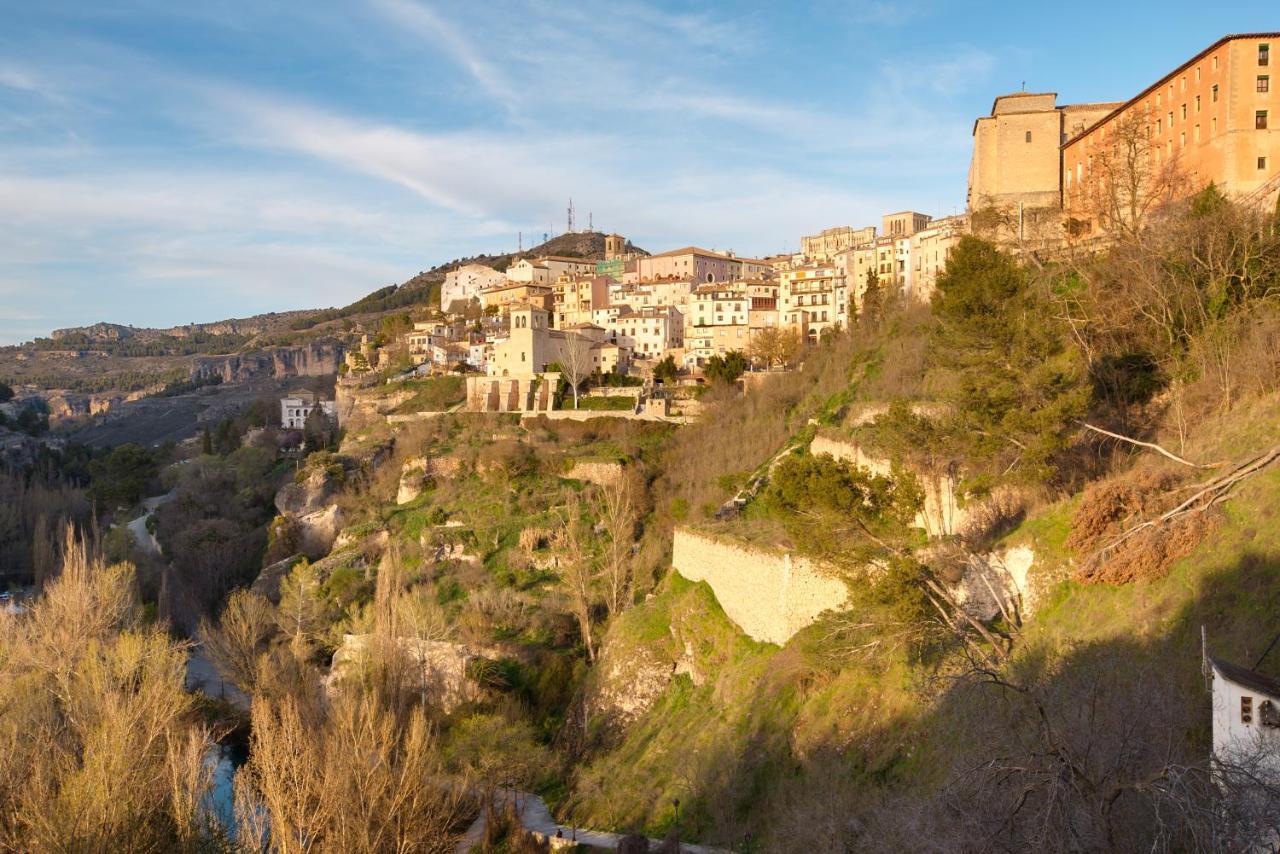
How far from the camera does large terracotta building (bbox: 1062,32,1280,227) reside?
74.7 feet

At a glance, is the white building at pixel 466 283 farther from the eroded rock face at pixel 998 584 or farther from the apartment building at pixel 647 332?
the eroded rock face at pixel 998 584

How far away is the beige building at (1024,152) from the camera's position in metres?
31.6

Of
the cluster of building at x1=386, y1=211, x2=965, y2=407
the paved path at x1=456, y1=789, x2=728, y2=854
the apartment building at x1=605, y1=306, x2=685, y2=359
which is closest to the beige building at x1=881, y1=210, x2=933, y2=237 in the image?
the cluster of building at x1=386, y1=211, x2=965, y2=407

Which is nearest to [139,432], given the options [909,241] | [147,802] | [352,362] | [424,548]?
[352,362]

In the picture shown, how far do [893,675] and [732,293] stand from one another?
138 feet

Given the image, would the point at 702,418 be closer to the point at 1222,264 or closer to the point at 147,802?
the point at 1222,264

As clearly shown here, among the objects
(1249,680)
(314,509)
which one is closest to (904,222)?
(314,509)

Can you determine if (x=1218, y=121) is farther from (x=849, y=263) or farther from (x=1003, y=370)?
(x=849, y=263)

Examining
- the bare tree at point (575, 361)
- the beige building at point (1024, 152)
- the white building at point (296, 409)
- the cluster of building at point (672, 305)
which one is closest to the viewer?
the beige building at point (1024, 152)

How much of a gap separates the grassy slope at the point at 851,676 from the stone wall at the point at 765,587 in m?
0.38

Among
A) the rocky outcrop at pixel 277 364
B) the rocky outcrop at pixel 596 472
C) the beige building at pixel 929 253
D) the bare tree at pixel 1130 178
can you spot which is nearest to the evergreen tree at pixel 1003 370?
the bare tree at pixel 1130 178

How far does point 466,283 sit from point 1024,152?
50872 millimetres

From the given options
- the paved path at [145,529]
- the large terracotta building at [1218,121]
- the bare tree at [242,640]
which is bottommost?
the bare tree at [242,640]

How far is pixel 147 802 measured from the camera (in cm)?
1291
